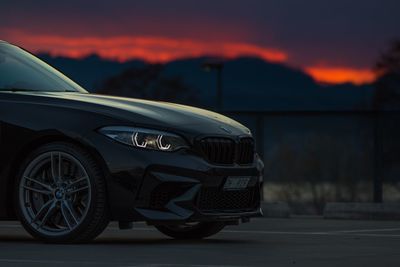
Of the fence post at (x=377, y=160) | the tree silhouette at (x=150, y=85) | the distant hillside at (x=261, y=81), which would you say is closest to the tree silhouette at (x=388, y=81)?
the tree silhouette at (x=150, y=85)

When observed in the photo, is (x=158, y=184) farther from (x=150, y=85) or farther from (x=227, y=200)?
(x=150, y=85)

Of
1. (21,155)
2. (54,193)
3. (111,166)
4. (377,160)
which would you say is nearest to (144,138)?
(111,166)

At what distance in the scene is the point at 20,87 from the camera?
11.6 metres

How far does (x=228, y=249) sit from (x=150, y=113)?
4.41 ft

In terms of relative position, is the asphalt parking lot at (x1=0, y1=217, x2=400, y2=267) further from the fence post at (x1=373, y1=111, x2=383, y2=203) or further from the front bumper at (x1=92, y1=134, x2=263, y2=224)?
the fence post at (x1=373, y1=111, x2=383, y2=203)

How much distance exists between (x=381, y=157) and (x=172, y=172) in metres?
7.93

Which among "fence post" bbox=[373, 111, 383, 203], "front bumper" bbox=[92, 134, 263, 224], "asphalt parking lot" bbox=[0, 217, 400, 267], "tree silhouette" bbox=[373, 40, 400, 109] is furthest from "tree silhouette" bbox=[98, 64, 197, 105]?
"front bumper" bbox=[92, 134, 263, 224]

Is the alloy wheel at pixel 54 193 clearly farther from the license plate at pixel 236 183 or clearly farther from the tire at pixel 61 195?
the license plate at pixel 236 183

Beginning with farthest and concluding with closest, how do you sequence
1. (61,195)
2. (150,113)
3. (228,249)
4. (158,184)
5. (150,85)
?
1. (150,85)
2. (150,113)
3. (61,195)
4. (158,184)
5. (228,249)

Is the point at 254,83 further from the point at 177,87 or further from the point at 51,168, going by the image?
the point at 51,168

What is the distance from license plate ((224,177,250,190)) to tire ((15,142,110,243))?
1023mm

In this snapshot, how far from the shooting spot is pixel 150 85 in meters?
65.8

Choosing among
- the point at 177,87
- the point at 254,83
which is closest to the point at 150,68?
the point at 177,87

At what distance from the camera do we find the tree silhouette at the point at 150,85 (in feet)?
211
